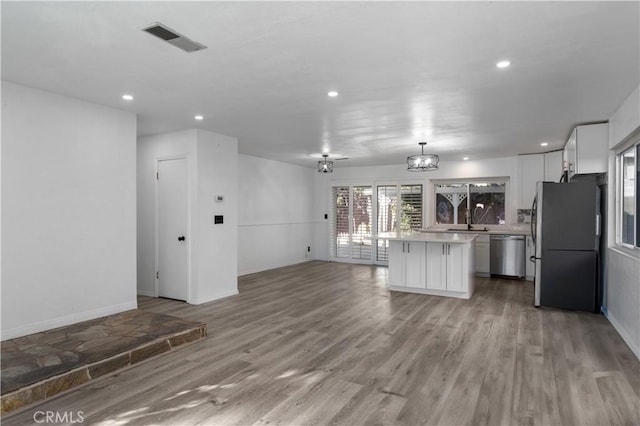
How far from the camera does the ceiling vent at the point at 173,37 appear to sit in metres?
2.38

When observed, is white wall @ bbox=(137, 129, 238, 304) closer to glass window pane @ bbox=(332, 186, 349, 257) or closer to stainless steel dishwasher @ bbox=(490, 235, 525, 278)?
glass window pane @ bbox=(332, 186, 349, 257)

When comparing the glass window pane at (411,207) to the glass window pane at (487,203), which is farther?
the glass window pane at (411,207)

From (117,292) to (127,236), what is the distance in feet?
2.18

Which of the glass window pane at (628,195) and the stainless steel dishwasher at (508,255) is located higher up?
the glass window pane at (628,195)

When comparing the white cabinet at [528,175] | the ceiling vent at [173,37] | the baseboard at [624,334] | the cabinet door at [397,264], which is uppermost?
the ceiling vent at [173,37]

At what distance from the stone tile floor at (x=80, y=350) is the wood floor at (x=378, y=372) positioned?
11cm

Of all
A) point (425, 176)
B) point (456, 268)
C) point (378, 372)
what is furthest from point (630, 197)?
point (425, 176)

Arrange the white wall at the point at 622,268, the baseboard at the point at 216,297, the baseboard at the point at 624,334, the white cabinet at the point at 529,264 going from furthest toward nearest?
the white cabinet at the point at 529,264 → the baseboard at the point at 216,297 → the white wall at the point at 622,268 → the baseboard at the point at 624,334

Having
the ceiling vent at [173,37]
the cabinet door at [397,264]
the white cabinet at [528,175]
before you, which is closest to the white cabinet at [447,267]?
the cabinet door at [397,264]

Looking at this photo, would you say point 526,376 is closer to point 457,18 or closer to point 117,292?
point 457,18

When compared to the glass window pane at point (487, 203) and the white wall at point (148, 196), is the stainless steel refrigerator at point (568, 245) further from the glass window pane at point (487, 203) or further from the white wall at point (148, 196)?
Result: the white wall at point (148, 196)

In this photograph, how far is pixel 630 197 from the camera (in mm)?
4164

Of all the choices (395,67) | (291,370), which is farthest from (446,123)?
(291,370)

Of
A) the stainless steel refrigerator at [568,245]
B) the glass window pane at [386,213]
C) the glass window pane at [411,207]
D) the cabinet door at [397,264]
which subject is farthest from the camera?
the glass window pane at [386,213]
